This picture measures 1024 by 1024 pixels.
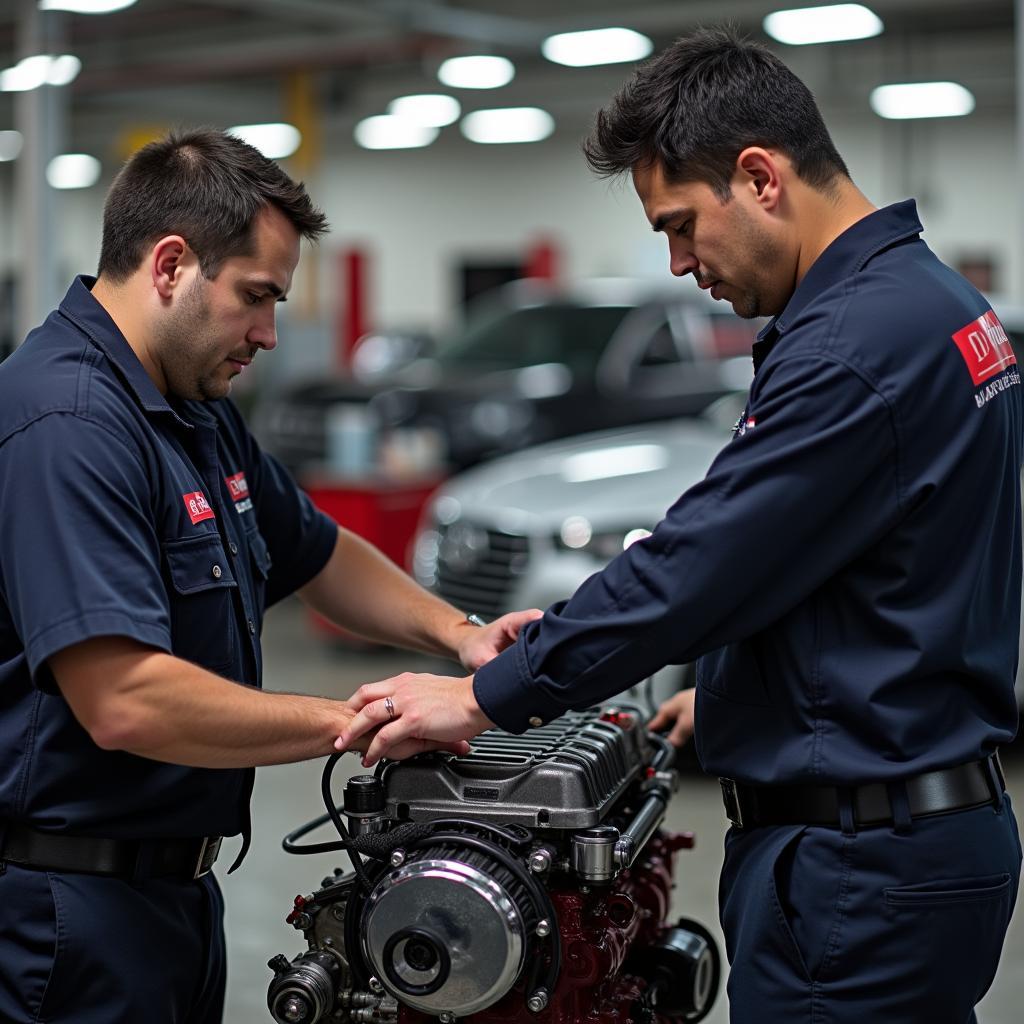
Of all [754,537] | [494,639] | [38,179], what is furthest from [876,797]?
[38,179]

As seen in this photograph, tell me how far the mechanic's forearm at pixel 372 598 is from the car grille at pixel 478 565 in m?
2.76

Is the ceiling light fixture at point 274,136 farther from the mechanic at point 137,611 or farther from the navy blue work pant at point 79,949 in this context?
the navy blue work pant at point 79,949

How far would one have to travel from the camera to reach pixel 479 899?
185 cm

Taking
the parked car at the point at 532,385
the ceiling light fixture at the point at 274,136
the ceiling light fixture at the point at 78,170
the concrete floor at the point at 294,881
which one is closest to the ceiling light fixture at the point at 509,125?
the ceiling light fixture at the point at 274,136

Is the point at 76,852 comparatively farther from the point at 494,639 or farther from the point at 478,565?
the point at 478,565

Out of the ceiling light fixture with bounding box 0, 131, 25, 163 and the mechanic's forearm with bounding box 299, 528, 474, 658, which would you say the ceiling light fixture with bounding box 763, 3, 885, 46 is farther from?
the ceiling light fixture with bounding box 0, 131, 25, 163

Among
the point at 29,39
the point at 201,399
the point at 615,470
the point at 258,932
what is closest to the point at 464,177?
the point at 29,39

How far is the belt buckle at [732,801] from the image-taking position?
6.43 ft

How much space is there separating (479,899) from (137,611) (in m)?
0.56

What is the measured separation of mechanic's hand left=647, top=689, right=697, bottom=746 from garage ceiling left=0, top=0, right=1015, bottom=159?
8121mm

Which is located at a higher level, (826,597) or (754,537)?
(754,537)

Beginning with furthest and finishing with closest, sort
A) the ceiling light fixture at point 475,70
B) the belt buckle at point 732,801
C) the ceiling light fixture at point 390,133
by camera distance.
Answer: the ceiling light fixture at point 390,133 < the ceiling light fixture at point 475,70 < the belt buckle at point 732,801

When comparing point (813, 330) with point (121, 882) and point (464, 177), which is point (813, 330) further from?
point (464, 177)

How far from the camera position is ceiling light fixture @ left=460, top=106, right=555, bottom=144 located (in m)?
17.4
